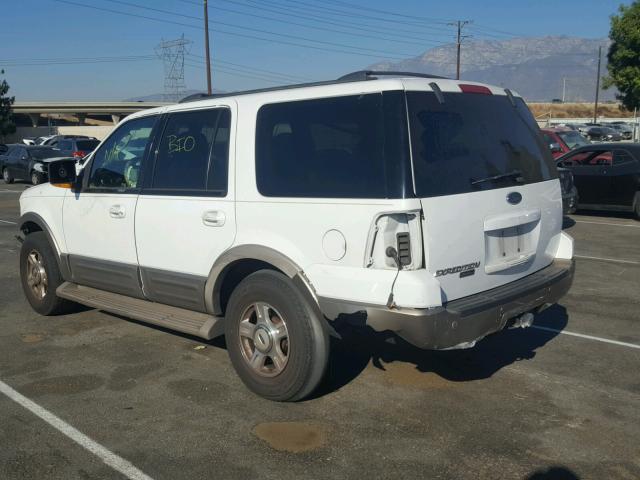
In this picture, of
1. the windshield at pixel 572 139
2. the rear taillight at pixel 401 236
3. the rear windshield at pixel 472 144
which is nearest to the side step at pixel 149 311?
the rear taillight at pixel 401 236

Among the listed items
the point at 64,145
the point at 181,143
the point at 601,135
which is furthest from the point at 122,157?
the point at 601,135

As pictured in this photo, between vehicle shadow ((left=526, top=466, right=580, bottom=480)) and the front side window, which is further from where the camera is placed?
the front side window

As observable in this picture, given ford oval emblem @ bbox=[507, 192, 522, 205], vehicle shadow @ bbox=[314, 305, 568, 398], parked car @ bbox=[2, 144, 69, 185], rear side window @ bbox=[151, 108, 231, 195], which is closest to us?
ford oval emblem @ bbox=[507, 192, 522, 205]

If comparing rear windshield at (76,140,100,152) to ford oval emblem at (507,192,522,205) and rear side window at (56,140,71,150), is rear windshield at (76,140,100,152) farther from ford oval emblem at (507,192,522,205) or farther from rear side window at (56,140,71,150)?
ford oval emblem at (507,192,522,205)

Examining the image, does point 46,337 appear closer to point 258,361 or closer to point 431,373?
point 258,361

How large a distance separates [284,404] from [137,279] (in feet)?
5.69

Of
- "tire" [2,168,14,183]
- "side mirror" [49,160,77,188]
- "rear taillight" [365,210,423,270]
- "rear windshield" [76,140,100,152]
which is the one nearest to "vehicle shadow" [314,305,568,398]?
"rear taillight" [365,210,423,270]

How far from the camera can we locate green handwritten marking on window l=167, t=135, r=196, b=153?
16.5 feet

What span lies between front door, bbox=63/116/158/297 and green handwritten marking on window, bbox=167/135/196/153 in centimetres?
28

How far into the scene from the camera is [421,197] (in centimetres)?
378

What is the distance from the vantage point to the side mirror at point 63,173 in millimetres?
5914

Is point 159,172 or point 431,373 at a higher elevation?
point 159,172

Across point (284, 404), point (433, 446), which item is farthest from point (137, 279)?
point (433, 446)

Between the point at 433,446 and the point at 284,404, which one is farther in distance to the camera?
the point at 284,404
